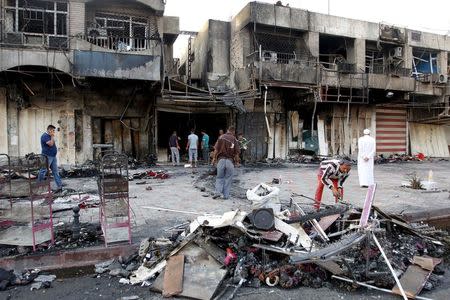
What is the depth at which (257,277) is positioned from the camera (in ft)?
15.4

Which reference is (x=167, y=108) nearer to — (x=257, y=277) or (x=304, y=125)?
(x=304, y=125)

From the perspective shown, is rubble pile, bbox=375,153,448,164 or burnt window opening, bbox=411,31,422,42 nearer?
rubble pile, bbox=375,153,448,164

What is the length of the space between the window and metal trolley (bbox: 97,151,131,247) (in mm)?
12687

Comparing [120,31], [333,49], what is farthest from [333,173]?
[333,49]

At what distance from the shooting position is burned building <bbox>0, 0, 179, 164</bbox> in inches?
615

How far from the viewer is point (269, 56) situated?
20375 millimetres

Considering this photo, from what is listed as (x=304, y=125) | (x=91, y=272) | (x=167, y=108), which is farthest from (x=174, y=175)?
(x=304, y=125)

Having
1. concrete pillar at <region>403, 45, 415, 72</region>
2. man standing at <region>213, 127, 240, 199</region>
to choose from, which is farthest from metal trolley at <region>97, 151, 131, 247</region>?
concrete pillar at <region>403, 45, 415, 72</region>

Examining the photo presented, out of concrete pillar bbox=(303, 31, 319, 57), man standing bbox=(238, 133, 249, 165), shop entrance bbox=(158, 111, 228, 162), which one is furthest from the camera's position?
concrete pillar bbox=(303, 31, 319, 57)

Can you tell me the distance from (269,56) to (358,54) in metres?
5.87

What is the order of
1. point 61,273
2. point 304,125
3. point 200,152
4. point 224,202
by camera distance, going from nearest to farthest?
1. point 61,273
2. point 224,202
3. point 200,152
4. point 304,125

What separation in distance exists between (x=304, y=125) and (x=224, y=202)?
14851 mm

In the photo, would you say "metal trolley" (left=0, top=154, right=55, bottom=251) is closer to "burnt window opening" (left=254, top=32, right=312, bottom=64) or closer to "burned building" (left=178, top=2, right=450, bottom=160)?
"burned building" (left=178, top=2, right=450, bottom=160)

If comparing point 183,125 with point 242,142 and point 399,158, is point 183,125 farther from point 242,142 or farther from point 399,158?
point 399,158
